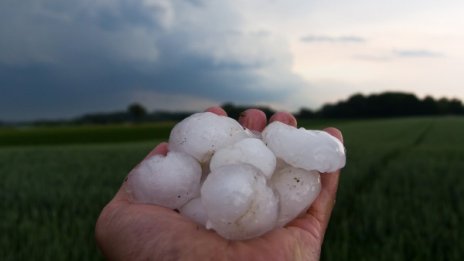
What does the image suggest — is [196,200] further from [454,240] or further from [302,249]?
[454,240]

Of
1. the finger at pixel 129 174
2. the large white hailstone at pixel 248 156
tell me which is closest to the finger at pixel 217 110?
the finger at pixel 129 174

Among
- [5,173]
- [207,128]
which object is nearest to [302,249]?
[207,128]

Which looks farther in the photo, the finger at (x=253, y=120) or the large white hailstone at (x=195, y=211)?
the finger at (x=253, y=120)

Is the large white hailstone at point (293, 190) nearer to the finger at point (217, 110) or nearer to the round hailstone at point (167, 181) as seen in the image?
the round hailstone at point (167, 181)

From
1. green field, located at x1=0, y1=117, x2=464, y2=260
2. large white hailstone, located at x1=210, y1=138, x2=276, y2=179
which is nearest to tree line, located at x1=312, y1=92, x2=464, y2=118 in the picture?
green field, located at x1=0, y1=117, x2=464, y2=260

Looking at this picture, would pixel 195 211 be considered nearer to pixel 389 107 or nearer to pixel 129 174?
pixel 129 174

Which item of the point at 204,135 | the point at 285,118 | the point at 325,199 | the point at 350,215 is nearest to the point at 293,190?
the point at 325,199
